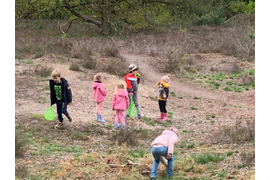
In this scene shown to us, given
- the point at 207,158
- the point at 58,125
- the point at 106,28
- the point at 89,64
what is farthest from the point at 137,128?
the point at 106,28

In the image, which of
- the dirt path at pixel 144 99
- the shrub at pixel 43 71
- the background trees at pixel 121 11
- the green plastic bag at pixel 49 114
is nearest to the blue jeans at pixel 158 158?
the green plastic bag at pixel 49 114

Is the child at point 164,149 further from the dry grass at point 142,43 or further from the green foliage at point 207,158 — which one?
the dry grass at point 142,43

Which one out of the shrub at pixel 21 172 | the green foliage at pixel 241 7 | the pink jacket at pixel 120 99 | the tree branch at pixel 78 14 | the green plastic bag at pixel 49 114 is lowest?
the shrub at pixel 21 172

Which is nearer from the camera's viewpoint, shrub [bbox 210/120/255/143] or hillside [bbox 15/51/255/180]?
hillside [bbox 15/51/255/180]

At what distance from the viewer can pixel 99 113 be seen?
946 cm

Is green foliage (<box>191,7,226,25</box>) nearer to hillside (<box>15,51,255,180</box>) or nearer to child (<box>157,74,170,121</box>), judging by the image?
hillside (<box>15,51,255,180</box>)

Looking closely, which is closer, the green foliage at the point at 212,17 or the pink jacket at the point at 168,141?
the pink jacket at the point at 168,141

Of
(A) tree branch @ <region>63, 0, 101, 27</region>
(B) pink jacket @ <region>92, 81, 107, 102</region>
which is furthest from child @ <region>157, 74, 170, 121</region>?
(A) tree branch @ <region>63, 0, 101, 27</region>

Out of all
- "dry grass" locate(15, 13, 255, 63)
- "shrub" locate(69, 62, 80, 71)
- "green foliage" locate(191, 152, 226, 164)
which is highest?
"dry grass" locate(15, 13, 255, 63)

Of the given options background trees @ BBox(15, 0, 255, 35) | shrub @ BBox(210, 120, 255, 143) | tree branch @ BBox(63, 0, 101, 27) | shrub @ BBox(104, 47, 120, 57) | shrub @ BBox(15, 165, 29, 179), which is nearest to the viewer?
shrub @ BBox(15, 165, 29, 179)

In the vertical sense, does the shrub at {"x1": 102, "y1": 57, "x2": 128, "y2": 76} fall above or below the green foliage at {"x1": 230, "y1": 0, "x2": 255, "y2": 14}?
below

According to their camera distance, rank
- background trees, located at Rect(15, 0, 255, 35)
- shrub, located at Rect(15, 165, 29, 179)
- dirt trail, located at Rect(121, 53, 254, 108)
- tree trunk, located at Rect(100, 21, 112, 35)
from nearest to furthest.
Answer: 1. shrub, located at Rect(15, 165, 29, 179)
2. dirt trail, located at Rect(121, 53, 254, 108)
3. background trees, located at Rect(15, 0, 255, 35)
4. tree trunk, located at Rect(100, 21, 112, 35)

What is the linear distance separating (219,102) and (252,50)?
8.63 m
